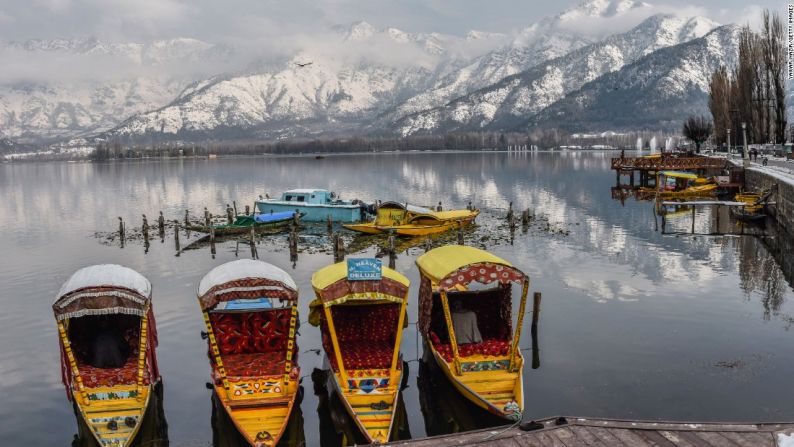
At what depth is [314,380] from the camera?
2559cm

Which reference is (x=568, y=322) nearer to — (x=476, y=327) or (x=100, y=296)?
(x=476, y=327)

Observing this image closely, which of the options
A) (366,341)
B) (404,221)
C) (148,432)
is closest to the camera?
(148,432)

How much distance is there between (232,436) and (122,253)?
3983 centimetres

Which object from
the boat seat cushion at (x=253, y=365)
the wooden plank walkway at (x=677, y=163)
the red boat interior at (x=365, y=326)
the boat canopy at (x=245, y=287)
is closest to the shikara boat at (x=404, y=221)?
the red boat interior at (x=365, y=326)

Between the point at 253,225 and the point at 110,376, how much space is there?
141 ft

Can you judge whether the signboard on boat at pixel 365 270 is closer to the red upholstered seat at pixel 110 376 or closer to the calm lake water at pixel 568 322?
the calm lake water at pixel 568 322

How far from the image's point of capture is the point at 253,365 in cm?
2266

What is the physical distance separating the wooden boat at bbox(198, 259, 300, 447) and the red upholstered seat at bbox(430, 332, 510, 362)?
524 cm

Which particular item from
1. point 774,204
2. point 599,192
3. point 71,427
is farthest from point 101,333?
point 599,192

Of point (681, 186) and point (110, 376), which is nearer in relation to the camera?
point (110, 376)

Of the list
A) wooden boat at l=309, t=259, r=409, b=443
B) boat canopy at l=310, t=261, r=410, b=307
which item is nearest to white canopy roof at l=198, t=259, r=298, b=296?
wooden boat at l=309, t=259, r=409, b=443

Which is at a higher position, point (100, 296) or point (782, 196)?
point (782, 196)

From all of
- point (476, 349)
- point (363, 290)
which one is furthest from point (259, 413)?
point (476, 349)

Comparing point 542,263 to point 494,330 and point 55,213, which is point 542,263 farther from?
point 55,213
